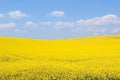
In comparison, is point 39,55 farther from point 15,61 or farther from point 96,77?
point 96,77

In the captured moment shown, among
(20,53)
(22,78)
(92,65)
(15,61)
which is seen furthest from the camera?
(20,53)

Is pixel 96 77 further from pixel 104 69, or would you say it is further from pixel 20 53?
pixel 20 53

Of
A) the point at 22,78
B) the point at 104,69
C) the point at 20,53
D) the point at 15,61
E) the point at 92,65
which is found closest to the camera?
the point at 22,78

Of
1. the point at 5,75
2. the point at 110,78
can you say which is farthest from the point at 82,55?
the point at 5,75

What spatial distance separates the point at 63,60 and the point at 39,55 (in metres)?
2.62

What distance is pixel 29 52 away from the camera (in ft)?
86.8

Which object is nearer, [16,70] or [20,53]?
[16,70]

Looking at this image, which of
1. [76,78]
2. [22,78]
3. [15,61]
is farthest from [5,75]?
[15,61]

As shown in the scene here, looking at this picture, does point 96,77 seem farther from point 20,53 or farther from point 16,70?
point 20,53

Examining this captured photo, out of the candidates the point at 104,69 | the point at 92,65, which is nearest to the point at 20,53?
the point at 92,65

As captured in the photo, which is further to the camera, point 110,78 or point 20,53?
point 20,53

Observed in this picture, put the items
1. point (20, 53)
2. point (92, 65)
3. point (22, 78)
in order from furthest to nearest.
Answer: point (20, 53), point (92, 65), point (22, 78)

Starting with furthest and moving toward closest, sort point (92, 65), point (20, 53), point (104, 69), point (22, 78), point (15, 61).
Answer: point (20, 53), point (15, 61), point (92, 65), point (104, 69), point (22, 78)

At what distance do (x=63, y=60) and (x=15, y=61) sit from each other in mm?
3292
